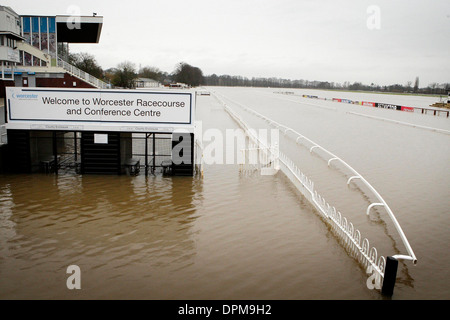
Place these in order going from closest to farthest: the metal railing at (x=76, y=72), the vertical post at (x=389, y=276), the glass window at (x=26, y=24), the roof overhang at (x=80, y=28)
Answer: the vertical post at (x=389, y=276) < the roof overhang at (x=80, y=28) < the metal railing at (x=76, y=72) < the glass window at (x=26, y=24)

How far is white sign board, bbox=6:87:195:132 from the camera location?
1527 centimetres

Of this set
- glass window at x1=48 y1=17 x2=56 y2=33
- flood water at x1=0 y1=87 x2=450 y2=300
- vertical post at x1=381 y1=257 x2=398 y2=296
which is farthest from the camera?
glass window at x1=48 y1=17 x2=56 y2=33

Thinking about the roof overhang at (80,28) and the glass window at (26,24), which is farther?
the glass window at (26,24)

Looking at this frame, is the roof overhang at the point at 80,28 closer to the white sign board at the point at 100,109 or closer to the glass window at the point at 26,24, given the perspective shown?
the glass window at the point at 26,24

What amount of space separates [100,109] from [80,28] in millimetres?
24584

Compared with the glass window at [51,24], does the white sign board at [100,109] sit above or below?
below

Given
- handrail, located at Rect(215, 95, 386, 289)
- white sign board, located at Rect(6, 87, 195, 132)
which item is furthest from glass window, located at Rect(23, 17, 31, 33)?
handrail, located at Rect(215, 95, 386, 289)

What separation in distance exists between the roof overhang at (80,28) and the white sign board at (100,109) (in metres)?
21.9


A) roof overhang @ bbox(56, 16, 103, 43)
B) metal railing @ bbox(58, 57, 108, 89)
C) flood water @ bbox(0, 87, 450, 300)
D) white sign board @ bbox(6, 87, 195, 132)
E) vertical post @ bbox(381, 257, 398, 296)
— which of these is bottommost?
flood water @ bbox(0, 87, 450, 300)

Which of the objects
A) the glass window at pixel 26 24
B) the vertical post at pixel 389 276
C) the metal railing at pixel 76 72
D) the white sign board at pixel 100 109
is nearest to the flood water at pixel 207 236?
the vertical post at pixel 389 276

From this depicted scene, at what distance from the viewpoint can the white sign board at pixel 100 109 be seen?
15266 mm

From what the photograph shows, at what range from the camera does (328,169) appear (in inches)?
731

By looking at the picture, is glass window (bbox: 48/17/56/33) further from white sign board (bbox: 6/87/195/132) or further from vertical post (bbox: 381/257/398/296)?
vertical post (bbox: 381/257/398/296)

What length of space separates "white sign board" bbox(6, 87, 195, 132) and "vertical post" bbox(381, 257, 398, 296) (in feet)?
32.9
